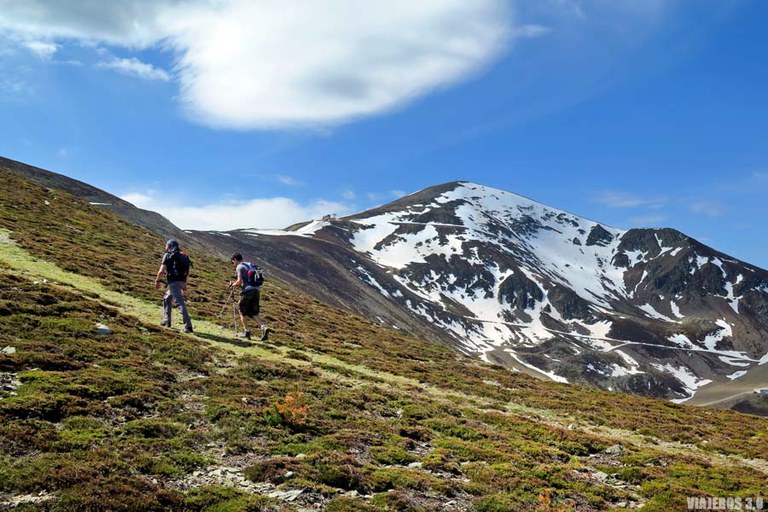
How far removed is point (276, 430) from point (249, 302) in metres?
12.6

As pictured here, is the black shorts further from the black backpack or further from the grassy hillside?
the grassy hillside

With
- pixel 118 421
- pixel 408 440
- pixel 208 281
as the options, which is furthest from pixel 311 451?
pixel 208 281

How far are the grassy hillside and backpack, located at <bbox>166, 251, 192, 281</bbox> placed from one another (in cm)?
248

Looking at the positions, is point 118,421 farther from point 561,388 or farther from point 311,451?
point 561,388

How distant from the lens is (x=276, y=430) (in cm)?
1412

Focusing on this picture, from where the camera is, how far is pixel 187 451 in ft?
38.9

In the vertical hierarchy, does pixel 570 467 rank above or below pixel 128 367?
below

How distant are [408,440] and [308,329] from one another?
22894 mm

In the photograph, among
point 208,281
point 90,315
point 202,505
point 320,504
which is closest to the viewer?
point 202,505

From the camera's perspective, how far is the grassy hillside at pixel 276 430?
10469 millimetres

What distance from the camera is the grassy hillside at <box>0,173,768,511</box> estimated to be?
10469mm

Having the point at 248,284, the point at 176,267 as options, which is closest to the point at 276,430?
the point at 248,284

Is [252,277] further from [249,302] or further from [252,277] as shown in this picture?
[249,302]

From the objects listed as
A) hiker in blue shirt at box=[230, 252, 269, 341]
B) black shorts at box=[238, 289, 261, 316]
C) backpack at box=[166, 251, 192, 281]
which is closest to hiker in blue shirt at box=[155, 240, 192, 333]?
backpack at box=[166, 251, 192, 281]
